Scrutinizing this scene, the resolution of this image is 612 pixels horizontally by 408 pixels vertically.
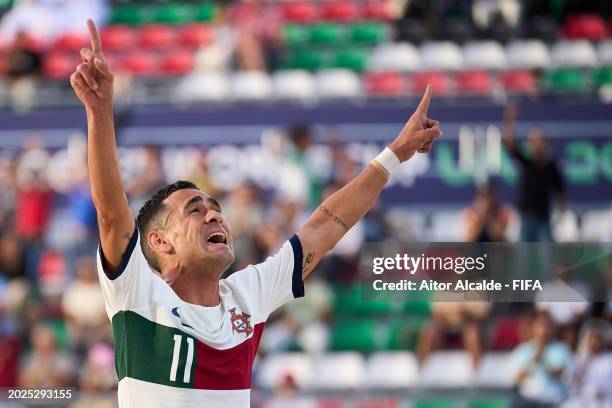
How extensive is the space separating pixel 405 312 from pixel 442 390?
129 cm

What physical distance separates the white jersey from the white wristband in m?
0.91

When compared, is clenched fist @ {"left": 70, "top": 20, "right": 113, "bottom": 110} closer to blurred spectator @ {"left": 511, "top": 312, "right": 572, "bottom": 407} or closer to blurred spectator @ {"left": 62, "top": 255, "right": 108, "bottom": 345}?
blurred spectator @ {"left": 511, "top": 312, "right": 572, "bottom": 407}

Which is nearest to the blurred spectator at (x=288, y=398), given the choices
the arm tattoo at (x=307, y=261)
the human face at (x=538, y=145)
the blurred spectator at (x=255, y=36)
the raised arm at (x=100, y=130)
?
the human face at (x=538, y=145)

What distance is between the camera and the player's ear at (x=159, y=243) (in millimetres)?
4008

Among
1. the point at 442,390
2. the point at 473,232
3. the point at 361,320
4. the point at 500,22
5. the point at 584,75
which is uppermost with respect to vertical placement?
the point at 500,22

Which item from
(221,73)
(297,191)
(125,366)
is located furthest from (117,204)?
(221,73)

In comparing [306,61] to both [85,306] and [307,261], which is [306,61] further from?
[307,261]

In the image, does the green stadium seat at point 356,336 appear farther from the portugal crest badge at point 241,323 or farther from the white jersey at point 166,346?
the white jersey at point 166,346

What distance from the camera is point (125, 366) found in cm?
371

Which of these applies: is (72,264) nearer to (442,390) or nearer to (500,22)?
(442,390)

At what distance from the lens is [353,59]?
13.2 meters

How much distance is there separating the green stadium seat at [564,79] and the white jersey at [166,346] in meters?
8.49

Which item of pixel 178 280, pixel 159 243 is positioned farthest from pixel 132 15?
pixel 178 280

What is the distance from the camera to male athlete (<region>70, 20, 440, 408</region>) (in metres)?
3.40
